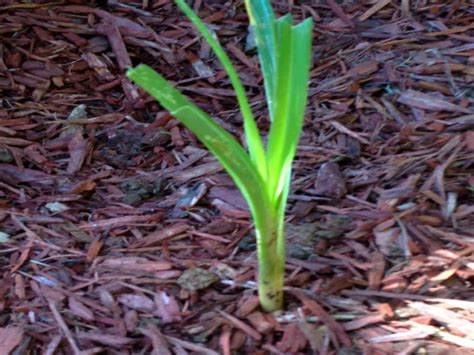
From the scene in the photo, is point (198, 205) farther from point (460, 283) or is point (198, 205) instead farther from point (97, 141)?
point (460, 283)

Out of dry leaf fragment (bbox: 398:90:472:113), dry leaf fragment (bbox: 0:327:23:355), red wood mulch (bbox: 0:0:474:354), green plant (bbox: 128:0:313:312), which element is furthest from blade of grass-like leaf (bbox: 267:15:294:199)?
dry leaf fragment (bbox: 398:90:472:113)

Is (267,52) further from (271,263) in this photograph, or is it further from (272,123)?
(271,263)

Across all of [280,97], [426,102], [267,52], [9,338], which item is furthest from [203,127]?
[426,102]

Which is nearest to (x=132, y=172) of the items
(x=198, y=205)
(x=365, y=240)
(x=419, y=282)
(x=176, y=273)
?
(x=198, y=205)

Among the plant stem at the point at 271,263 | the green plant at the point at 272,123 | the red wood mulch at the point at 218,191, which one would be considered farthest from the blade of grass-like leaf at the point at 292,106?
the red wood mulch at the point at 218,191

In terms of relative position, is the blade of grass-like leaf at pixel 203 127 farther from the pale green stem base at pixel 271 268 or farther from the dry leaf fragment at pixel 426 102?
the dry leaf fragment at pixel 426 102

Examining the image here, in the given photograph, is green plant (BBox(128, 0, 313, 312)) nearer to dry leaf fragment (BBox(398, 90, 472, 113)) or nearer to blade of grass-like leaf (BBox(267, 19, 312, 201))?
blade of grass-like leaf (BBox(267, 19, 312, 201))
